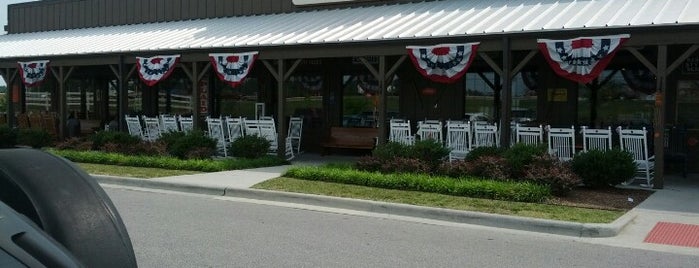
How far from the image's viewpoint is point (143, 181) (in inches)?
491

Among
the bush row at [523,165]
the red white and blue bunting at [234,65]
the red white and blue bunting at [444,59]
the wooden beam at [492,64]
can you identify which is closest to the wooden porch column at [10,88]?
the red white and blue bunting at [234,65]

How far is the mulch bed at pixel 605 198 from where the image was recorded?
32.0 ft

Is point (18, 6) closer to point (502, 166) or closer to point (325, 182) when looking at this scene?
point (325, 182)

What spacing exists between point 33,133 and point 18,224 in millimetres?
19909

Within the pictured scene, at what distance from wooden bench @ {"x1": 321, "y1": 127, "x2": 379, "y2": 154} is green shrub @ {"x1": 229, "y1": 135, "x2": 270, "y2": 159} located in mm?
2485

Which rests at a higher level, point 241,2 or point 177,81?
point 241,2

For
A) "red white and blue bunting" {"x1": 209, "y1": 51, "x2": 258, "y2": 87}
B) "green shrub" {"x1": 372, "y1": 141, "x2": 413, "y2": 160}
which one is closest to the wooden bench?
"red white and blue bunting" {"x1": 209, "y1": 51, "x2": 258, "y2": 87}

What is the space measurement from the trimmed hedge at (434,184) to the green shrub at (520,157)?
1.57 ft

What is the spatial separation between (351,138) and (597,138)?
23.5 feet

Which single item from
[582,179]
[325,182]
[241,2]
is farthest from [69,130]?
[582,179]

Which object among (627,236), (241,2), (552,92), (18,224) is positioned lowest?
(627,236)

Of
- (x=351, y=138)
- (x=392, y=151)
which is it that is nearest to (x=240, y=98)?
(x=351, y=138)

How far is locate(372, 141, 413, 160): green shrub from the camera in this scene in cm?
1295

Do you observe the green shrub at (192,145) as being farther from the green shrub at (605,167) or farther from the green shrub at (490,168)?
the green shrub at (605,167)
